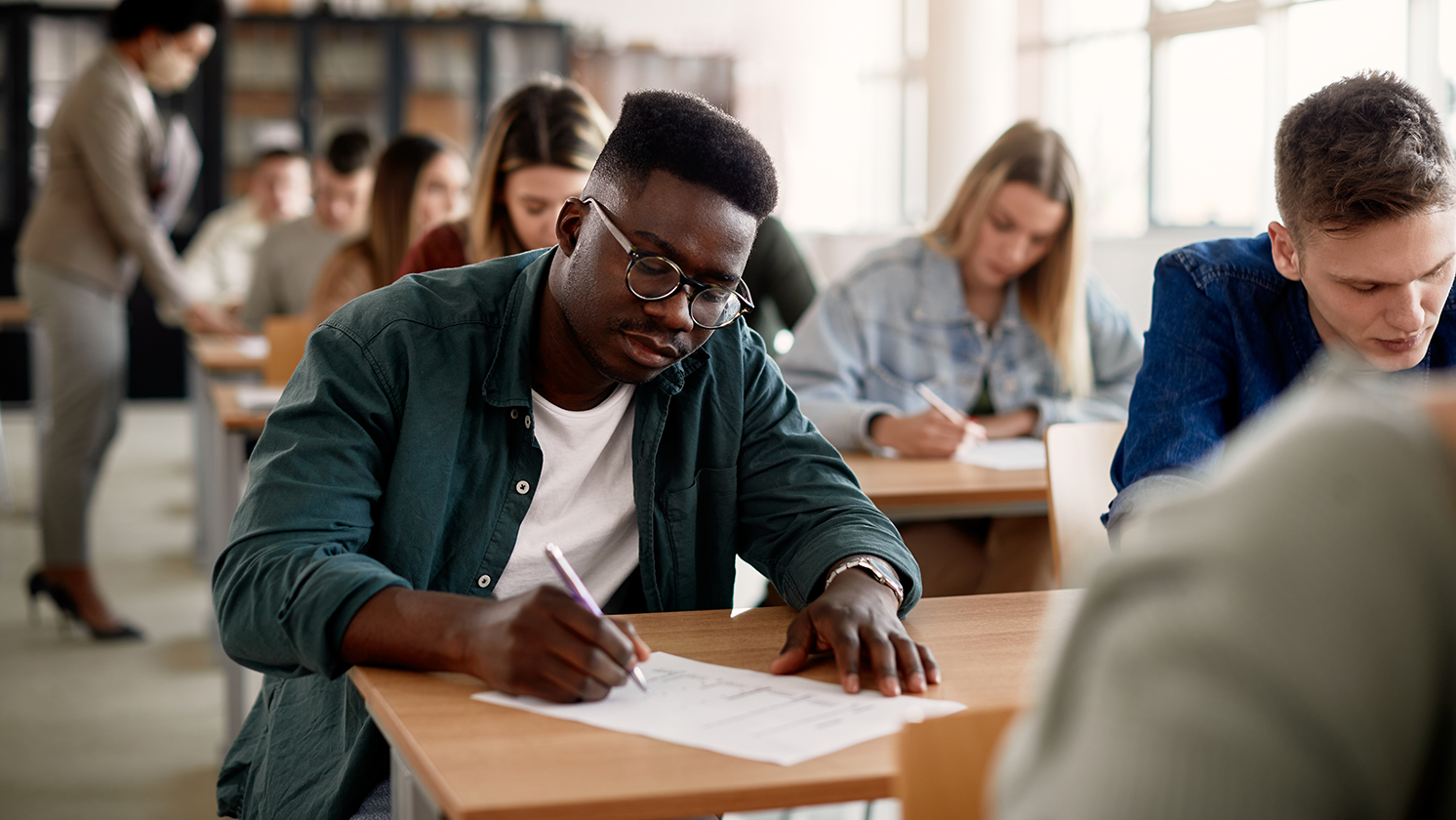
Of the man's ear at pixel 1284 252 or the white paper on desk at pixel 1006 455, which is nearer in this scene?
the man's ear at pixel 1284 252

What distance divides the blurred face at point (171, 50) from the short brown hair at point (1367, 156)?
10.9ft

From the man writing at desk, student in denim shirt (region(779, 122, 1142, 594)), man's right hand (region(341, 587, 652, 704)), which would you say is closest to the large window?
student in denim shirt (region(779, 122, 1142, 594))

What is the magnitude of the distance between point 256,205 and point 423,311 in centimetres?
602

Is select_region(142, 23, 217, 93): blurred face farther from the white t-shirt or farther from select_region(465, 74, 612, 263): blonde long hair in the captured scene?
the white t-shirt

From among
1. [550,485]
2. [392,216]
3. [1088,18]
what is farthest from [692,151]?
[1088,18]

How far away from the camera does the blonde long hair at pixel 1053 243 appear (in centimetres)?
278

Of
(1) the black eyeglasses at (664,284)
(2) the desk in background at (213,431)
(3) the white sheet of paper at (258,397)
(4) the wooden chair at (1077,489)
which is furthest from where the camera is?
(2) the desk in background at (213,431)

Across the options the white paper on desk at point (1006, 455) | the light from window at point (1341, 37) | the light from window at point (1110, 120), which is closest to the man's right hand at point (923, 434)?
Result: the white paper on desk at point (1006, 455)

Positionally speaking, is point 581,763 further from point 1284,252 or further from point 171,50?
point 171,50

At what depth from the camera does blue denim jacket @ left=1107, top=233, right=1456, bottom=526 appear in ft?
5.19

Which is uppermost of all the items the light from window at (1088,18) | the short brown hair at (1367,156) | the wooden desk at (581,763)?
the light from window at (1088,18)

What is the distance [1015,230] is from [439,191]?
171 centimetres

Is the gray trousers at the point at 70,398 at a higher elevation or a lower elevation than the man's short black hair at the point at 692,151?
lower

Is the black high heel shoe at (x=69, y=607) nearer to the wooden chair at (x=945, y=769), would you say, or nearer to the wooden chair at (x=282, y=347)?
the wooden chair at (x=282, y=347)
